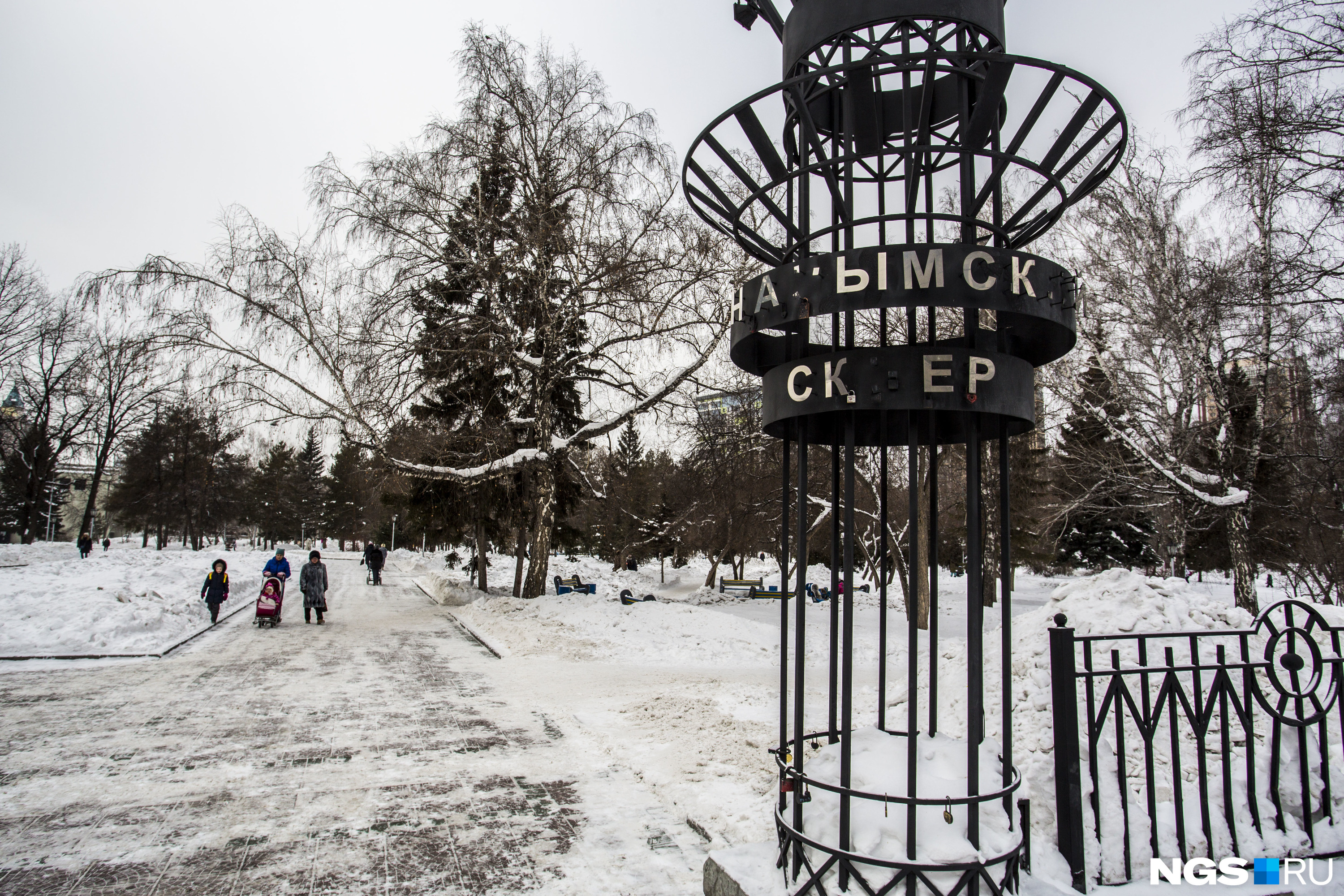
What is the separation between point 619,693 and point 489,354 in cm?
927

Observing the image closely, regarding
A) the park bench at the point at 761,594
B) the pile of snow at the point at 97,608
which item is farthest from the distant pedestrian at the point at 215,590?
the park bench at the point at 761,594

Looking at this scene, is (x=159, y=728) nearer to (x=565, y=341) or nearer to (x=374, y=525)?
(x=565, y=341)

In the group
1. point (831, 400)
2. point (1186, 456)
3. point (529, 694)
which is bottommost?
point (529, 694)

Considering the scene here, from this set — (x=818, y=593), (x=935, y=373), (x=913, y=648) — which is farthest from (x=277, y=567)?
(x=818, y=593)

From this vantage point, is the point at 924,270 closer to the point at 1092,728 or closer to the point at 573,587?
the point at 1092,728

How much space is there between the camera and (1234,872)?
11.1 feet

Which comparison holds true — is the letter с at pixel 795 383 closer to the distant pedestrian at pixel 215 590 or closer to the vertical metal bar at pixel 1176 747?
the vertical metal bar at pixel 1176 747

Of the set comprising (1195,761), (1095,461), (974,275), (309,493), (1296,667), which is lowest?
(1195,761)

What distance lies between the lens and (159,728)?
6.91 metres

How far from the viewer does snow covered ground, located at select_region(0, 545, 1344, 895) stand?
187 inches

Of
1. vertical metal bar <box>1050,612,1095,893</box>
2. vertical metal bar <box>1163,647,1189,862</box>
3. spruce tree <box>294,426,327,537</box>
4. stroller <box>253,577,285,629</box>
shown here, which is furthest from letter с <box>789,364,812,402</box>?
spruce tree <box>294,426,327,537</box>

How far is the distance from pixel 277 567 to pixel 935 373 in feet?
55.8

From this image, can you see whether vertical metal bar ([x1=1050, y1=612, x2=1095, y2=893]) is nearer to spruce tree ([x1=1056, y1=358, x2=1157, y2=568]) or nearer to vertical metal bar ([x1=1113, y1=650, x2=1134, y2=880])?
vertical metal bar ([x1=1113, y1=650, x2=1134, y2=880])

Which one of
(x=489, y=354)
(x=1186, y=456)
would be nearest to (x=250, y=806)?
(x=489, y=354)
